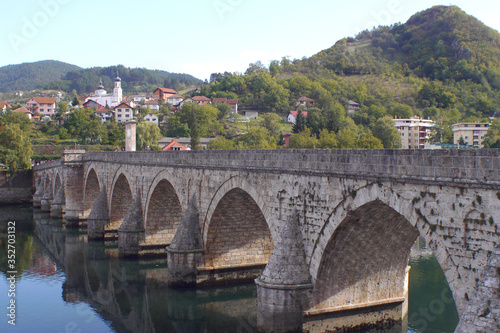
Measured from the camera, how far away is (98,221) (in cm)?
2784

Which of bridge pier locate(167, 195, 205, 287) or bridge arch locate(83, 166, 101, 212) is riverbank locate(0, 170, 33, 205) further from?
bridge pier locate(167, 195, 205, 287)

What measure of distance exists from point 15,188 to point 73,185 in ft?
58.7

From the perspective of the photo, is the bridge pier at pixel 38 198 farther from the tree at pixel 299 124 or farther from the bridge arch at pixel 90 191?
the tree at pixel 299 124

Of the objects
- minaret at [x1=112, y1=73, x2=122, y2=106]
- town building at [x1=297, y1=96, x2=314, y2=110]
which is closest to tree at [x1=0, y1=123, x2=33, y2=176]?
town building at [x1=297, y1=96, x2=314, y2=110]

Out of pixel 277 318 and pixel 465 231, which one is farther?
pixel 277 318

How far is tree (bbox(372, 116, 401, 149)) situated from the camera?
53.6 m

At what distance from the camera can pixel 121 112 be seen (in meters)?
94.4

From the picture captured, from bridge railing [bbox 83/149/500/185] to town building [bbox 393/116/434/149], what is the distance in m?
43.4

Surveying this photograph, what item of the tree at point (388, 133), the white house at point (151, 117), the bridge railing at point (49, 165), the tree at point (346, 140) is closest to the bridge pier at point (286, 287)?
the bridge railing at point (49, 165)

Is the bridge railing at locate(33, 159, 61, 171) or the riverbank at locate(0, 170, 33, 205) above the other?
the bridge railing at locate(33, 159, 61, 171)

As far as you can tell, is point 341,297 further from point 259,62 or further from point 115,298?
point 259,62

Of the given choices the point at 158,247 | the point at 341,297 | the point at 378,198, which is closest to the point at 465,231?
the point at 378,198

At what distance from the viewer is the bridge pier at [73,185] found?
33.7 metres

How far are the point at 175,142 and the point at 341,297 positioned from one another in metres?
53.3
